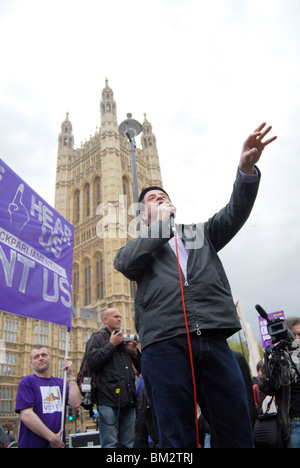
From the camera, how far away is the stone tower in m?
35.2

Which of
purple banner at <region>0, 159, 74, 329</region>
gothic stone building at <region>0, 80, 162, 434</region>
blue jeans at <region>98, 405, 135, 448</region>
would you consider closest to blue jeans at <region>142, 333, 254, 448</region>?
blue jeans at <region>98, 405, 135, 448</region>

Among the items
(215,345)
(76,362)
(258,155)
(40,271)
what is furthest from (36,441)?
(76,362)

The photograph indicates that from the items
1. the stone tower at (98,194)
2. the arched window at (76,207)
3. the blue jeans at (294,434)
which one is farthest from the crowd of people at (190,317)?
the arched window at (76,207)

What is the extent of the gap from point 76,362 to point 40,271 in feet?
92.3

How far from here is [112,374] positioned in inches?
145

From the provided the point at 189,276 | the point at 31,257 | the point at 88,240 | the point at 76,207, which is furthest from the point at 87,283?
the point at 189,276

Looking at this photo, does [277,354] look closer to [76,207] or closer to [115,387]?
[115,387]

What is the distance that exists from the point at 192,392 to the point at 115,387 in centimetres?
245

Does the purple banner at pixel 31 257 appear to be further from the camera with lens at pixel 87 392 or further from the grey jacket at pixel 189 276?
the grey jacket at pixel 189 276

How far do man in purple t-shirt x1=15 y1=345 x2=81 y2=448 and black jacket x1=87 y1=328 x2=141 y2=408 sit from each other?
29 centimetres

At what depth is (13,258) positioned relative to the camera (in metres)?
3.83

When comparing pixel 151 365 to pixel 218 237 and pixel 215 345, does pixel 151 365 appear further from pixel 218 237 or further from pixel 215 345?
pixel 218 237

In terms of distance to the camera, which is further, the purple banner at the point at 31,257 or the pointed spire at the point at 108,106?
the pointed spire at the point at 108,106

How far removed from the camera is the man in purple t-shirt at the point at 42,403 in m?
3.11
